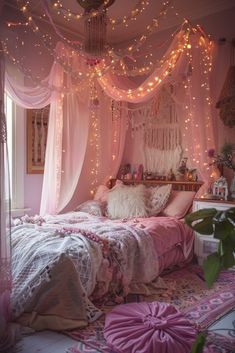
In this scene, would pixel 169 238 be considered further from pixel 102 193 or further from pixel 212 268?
pixel 212 268

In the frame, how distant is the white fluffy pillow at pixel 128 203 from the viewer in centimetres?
381

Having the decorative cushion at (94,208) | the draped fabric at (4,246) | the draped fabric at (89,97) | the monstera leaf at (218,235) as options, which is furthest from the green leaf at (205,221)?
the decorative cushion at (94,208)

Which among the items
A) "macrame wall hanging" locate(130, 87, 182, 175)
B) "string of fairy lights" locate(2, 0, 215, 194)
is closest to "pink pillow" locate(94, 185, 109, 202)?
"macrame wall hanging" locate(130, 87, 182, 175)

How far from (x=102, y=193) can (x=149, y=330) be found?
2432mm

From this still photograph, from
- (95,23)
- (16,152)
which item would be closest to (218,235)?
(95,23)

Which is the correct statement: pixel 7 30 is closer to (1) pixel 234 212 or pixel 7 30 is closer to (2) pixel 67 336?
(2) pixel 67 336

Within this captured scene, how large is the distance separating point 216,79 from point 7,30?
240 cm

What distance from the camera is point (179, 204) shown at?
3.85m

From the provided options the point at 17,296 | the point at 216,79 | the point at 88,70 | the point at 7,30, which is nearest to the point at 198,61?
the point at 216,79

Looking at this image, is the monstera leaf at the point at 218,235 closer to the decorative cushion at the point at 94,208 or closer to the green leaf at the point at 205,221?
the green leaf at the point at 205,221

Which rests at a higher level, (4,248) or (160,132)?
(160,132)

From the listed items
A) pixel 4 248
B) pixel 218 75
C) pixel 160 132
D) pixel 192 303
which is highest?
pixel 218 75

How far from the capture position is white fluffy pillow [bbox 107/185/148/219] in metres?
3.81

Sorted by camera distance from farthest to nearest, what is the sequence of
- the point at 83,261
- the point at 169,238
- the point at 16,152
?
the point at 16,152 < the point at 169,238 < the point at 83,261
